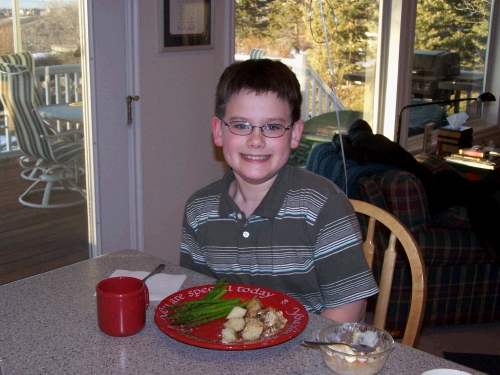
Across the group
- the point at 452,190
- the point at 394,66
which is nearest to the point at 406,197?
the point at 452,190

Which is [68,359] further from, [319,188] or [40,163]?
[40,163]

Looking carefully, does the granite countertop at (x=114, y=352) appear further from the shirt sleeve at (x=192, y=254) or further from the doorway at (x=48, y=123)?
the doorway at (x=48, y=123)

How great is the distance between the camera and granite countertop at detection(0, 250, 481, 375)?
3.39 feet

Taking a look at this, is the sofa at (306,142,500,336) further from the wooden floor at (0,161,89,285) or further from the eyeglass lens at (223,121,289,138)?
the eyeglass lens at (223,121,289,138)

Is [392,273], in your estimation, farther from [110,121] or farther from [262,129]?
[110,121]

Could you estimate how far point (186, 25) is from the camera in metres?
3.04

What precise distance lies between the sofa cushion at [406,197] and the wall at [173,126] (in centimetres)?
100

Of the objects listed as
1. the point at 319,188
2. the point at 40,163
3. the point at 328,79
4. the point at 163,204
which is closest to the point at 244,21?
the point at 328,79

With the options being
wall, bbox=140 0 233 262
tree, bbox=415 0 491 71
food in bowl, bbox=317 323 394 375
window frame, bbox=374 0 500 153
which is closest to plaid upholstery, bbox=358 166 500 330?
wall, bbox=140 0 233 262

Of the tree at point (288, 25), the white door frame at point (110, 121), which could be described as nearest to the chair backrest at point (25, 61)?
the white door frame at point (110, 121)

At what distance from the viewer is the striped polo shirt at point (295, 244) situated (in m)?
1.36

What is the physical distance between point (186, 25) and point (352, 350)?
90.8 inches

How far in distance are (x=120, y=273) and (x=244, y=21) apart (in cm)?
233

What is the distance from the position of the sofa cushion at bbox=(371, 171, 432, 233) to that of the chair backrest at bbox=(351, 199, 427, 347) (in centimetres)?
112
